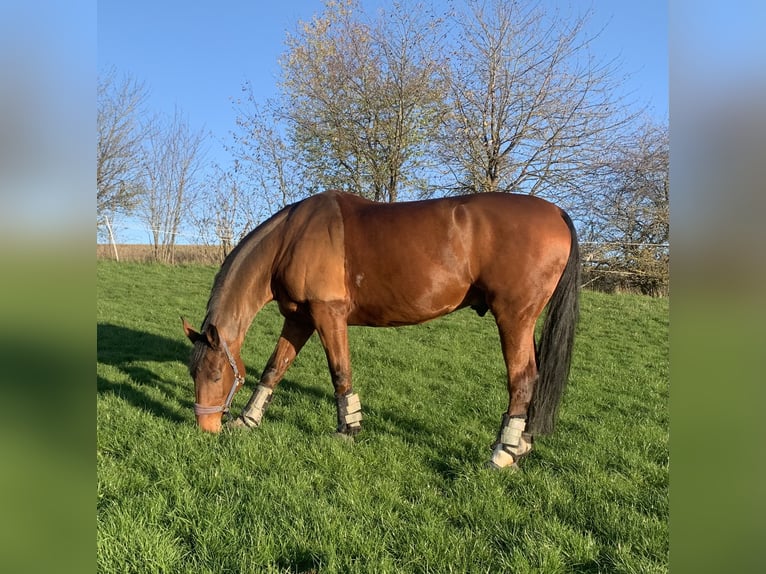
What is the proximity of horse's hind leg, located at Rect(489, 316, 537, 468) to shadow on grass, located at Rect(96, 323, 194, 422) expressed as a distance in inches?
118

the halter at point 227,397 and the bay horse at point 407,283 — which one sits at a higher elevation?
the bay horse at point 407,283

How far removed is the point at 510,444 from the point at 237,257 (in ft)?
9.12

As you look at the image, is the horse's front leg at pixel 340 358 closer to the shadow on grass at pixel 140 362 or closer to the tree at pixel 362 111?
the shadow on grass at pixel 140 362

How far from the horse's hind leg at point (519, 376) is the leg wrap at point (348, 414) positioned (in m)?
1.15

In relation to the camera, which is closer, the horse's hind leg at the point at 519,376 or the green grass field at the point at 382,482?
the green grass field at the point at 382,482

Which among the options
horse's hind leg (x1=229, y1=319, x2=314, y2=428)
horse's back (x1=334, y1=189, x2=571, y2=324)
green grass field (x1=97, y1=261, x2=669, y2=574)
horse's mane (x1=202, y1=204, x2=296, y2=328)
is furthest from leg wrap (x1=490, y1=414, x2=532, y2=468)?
horse's mane (x1=202, y1=204, x2=296, y2=328)

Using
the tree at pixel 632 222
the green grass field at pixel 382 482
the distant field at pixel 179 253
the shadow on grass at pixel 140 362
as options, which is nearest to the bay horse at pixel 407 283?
the green grass field at pixel 382 482

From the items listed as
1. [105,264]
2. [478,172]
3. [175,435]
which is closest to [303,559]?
[175,435]

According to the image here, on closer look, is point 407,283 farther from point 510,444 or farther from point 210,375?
point 210,375

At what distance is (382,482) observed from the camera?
308 centimetres

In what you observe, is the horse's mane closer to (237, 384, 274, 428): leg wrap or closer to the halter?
the halter

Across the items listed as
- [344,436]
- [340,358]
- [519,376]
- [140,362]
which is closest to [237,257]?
[340,358]

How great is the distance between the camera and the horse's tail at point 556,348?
3.73 metres

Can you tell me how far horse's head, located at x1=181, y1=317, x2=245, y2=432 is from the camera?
13.2 feet
